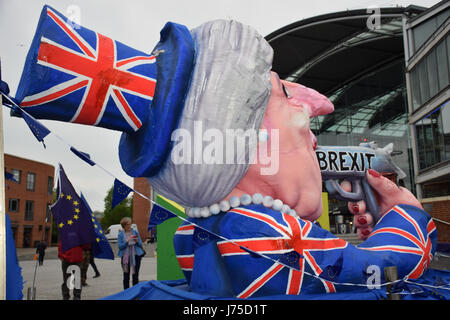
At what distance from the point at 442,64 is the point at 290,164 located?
422 inches

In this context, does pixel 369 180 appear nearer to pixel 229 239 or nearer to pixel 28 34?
pixel 229 239

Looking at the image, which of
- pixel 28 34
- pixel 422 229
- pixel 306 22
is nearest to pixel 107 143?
pixel 28 34

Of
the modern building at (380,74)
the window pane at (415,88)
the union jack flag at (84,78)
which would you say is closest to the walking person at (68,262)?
the union jack flag at (84,78)

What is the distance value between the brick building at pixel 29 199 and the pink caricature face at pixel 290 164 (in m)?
0.81

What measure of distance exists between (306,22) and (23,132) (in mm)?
11495

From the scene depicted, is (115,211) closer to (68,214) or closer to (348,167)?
(68,214)

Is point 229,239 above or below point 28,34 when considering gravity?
below

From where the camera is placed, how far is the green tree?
1642 millimetres

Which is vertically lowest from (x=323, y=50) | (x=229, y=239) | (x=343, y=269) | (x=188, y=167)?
(x=343, y=269)

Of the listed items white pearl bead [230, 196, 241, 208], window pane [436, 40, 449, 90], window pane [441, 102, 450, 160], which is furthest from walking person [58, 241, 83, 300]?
window pane [441, 102, 450, 160]

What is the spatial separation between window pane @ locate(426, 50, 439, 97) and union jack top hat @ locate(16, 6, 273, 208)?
11204mm

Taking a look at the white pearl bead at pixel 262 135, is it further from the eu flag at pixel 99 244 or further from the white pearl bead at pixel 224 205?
the eu flag at pixel 99 244

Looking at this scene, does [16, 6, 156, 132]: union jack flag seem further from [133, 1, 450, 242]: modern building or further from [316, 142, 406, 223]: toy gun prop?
[133, 1, 450, 242]: modern building

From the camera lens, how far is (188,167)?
1652 millimetres
